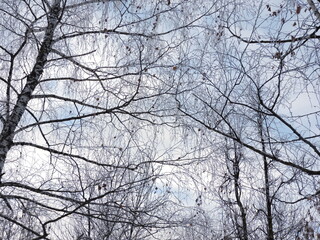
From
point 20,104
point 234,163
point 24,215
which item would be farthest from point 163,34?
point 234,163

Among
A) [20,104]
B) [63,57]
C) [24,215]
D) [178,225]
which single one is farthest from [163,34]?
[24,215]

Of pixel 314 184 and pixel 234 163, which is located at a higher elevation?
pixel 234 163

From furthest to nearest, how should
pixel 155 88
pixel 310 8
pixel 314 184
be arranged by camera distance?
1. pixel 155 88
2. pixel 314 184
3. pixel 310 8

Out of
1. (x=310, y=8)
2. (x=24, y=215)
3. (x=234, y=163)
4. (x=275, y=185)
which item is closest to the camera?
(x=310, y=8)

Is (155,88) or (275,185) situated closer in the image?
(155,88)

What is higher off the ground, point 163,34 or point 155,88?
point 163,34

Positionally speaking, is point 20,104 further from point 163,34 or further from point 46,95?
point 163,34

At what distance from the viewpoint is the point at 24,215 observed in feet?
12.6

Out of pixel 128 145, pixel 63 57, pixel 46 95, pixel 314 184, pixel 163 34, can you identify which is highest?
pixel 163 34

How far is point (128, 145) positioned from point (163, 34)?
1402mm

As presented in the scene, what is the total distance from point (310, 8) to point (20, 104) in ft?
9.96

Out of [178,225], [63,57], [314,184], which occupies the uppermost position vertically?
[63,57]

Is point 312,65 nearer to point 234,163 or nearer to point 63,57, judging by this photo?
point 63,57

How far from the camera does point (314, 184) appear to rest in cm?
333
